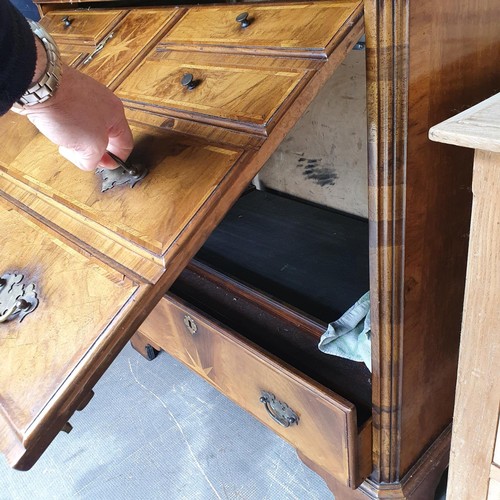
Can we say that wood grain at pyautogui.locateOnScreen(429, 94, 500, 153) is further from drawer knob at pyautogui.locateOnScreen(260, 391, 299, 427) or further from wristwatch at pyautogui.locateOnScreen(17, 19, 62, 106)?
drawer knob at pyautogui.locateOnScreen(260, 391, 299, 427)

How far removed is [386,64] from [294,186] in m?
1.04

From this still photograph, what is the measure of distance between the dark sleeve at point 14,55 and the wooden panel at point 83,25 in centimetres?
56

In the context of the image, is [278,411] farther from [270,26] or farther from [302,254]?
[270,26]

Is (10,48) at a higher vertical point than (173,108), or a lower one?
higher

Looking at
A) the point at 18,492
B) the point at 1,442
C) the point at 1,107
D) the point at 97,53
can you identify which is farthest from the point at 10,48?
the point at 18,492

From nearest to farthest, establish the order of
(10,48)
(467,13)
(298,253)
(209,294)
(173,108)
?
(10,48) < (467,13) < (173,108) < (209,294) < (298,253)

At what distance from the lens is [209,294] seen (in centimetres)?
119

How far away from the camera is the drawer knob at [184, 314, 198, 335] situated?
1.07 m

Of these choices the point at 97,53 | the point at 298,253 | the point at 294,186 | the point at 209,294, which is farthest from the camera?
the point at 294,186

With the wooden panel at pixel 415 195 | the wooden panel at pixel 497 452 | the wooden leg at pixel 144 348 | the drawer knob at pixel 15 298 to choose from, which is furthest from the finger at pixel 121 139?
the wooden leg at pixel 144 348

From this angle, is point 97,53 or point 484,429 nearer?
point 484,429

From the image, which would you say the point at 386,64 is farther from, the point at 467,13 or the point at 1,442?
the point at 1,442

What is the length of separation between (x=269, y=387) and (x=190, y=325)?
0.24 meters

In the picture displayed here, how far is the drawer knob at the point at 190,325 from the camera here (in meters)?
1.07
